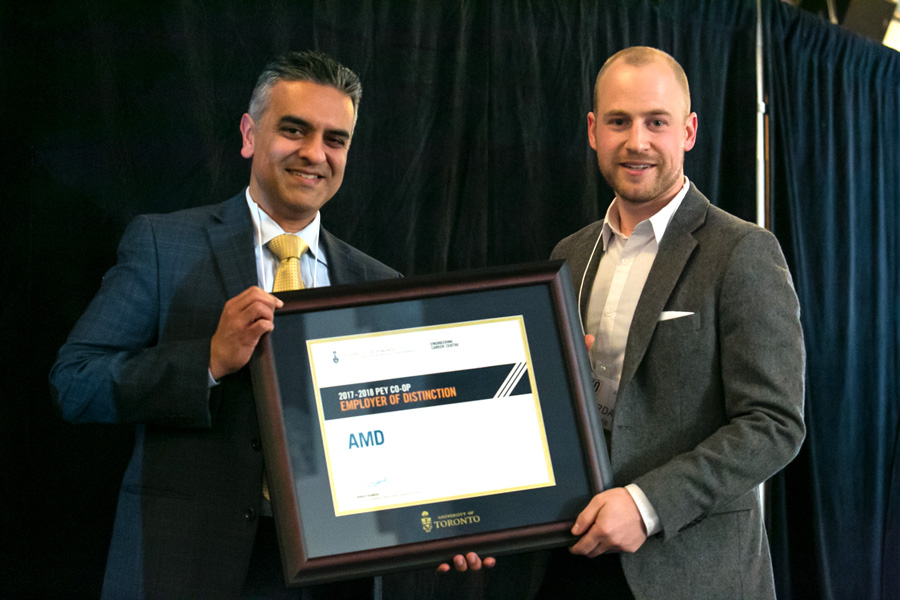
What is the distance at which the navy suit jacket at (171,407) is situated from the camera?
1661mm

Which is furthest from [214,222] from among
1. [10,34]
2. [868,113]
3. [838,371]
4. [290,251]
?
[868,113]

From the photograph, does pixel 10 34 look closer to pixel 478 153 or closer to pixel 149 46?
pixel 149 46

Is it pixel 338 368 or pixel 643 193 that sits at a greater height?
pixel 643 193

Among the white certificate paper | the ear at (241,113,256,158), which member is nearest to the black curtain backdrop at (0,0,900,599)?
the ear at (241,113,256,158)

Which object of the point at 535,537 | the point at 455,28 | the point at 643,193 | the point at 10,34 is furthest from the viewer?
the point at 455,28

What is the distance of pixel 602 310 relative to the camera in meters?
1.91

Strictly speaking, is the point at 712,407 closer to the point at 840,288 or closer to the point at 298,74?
the point at 298,74

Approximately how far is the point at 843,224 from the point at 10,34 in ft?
11.7

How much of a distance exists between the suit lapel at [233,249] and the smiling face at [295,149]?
0.35 ft

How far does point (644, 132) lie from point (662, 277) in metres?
0.40

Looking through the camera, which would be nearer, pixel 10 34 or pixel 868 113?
pixel 10 34

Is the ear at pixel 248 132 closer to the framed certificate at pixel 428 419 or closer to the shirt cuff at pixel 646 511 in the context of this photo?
the framed certificate at pixel 428 419

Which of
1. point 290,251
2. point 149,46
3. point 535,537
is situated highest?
point 149,46

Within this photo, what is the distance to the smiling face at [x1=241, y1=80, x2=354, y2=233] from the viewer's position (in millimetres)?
1954
